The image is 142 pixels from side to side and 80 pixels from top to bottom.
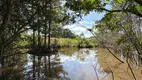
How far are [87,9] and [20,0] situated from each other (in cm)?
158

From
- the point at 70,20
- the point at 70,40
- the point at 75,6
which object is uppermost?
the point at 75,6

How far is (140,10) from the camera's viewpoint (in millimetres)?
3205

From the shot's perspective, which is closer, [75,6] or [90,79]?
[75,6]

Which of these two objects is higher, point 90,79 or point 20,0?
point 20,0

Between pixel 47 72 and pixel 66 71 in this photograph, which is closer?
pixel 47 72

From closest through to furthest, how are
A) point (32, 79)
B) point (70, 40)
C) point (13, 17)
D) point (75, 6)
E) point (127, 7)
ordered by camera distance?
point (127, 7) < point (75, 6) < point (13, 17) < point (32, 79) < point (70, 40)

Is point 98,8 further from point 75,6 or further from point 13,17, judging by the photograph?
point 13,17

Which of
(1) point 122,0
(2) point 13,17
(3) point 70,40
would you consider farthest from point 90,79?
(3) point 70,40

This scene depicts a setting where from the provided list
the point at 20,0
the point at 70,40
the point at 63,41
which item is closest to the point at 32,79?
the point at 20,0

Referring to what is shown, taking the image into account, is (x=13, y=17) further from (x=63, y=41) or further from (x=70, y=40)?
(x=70, y=40)

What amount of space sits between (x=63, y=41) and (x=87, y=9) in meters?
37.2

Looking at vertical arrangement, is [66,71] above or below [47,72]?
below

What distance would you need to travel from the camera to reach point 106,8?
400 centimetres

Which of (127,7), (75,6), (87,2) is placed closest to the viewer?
(127,7)
